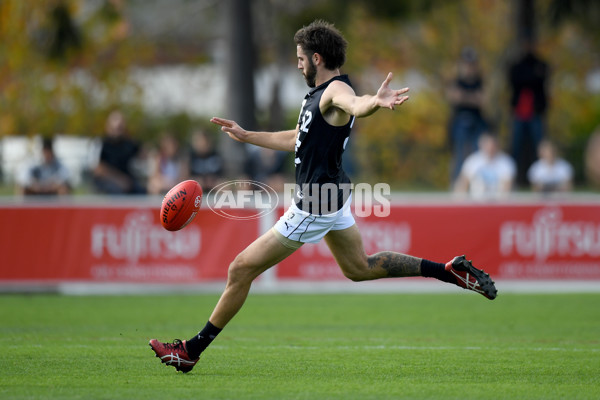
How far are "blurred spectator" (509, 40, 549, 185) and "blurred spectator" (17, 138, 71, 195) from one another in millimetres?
8096

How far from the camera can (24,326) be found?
10555 mm

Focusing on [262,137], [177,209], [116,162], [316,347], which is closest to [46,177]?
[116,162]

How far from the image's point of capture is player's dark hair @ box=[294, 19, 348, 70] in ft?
24.5

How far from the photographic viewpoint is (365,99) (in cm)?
665

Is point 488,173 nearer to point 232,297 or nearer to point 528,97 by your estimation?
point 528,97

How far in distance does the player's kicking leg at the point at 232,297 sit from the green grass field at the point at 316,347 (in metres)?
0.15

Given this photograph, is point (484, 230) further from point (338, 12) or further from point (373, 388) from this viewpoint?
point (338, 12)

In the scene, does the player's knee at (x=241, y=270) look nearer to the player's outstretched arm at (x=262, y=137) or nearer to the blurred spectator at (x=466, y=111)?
the player's outstretched arm at (x=262, y=137)

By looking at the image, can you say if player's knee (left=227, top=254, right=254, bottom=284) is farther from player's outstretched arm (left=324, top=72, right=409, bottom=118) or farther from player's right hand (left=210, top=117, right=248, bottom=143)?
player's outstretched arm (left=324, top=72, right=409, bottom=118)

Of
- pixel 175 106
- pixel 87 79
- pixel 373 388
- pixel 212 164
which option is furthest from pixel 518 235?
pixel 175 106

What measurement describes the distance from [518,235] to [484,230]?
0.49 metres

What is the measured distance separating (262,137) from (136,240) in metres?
6.59

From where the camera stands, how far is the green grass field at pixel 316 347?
6.82 metres

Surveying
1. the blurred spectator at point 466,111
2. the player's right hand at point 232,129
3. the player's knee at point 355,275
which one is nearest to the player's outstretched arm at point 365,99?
the player's right hand at point 232,129
